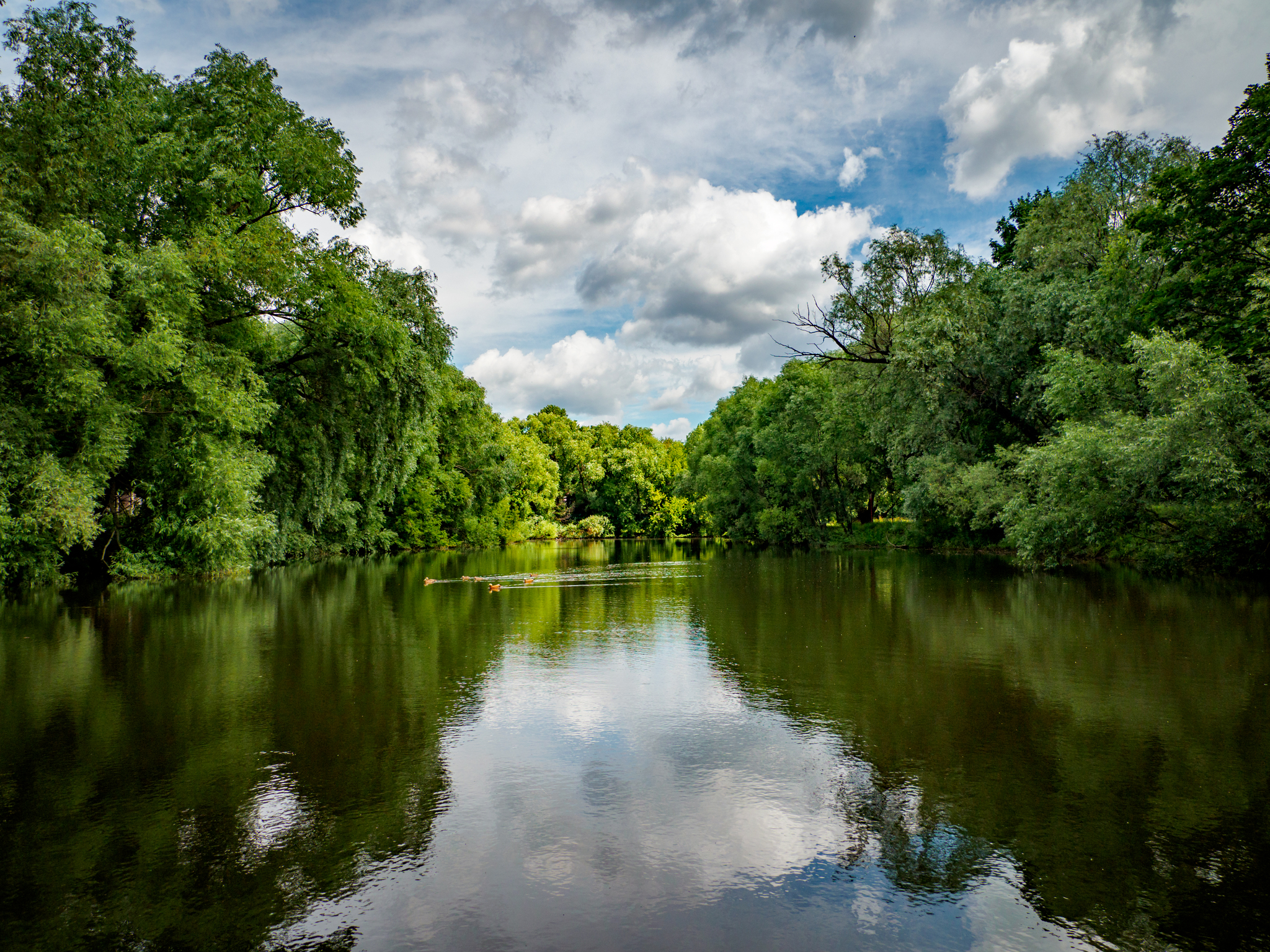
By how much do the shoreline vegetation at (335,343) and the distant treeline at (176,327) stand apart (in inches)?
3.3

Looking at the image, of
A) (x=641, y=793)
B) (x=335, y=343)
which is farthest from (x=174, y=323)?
(x=641, y=793)

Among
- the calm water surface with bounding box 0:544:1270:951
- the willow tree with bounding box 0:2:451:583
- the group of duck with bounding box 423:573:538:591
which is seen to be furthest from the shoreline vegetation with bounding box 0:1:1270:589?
the calm water surface with bounding box 0:544:1270:951

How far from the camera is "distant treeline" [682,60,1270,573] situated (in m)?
19.3

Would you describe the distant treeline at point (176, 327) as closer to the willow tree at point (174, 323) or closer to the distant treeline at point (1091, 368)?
the willow tree at point (174, 323)

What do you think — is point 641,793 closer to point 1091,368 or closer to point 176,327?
point 176,327

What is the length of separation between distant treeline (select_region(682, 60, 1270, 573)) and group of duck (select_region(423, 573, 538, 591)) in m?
16.0

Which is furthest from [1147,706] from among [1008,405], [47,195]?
[1008,405]

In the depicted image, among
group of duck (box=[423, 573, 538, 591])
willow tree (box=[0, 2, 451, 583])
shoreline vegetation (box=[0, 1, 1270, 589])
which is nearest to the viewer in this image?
willow tree (box=[0, 2, 451, 583])

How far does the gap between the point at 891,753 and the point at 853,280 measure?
107 feet

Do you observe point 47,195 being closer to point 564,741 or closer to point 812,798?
point 564,741

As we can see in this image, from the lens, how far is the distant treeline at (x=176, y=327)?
1702 cm

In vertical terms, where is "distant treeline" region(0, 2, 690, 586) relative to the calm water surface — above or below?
above

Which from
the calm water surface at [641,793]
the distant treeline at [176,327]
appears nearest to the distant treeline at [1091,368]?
the calm water surface at [641,793]

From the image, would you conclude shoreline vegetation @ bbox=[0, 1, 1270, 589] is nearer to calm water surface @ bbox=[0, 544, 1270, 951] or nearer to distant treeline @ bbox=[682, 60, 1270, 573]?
distant treeline @ bbox=[682, 60, 1270, 573]
